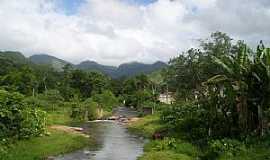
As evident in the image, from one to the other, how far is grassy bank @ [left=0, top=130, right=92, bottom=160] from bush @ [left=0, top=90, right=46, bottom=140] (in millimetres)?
964

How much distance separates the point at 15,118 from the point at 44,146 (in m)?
3.39

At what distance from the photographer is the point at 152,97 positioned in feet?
363

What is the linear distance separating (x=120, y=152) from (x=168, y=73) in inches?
1393

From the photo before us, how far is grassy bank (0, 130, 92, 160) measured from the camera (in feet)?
100

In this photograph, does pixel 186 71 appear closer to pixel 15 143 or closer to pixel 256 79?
pixel 256 79

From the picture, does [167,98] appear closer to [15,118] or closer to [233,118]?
[233,118]

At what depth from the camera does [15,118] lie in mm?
36656

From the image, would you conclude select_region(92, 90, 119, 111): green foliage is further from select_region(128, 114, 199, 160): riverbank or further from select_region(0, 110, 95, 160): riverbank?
select_region(128, 114, 199, 160): riverbank

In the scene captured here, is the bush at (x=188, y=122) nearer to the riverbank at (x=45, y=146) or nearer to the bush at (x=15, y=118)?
the riverbank at (x=45, y=146)

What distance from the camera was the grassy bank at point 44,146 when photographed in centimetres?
3058

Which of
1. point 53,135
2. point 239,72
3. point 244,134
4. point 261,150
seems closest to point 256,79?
point 239,72

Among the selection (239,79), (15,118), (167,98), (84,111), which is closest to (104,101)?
(84,111)

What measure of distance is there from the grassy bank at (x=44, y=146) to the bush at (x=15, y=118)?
0.96 metres

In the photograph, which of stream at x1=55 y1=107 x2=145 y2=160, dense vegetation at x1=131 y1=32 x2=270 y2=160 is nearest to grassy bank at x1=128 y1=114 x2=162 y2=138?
stream at x1=55 y1=107 x2=145 y2=160
